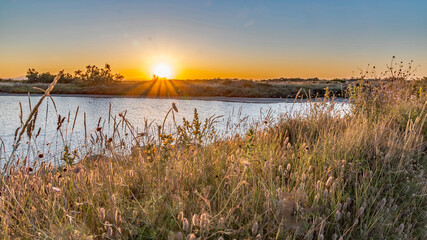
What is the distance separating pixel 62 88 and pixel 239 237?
3942 centimetres

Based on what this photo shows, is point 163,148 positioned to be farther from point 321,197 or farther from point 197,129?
point 321,197

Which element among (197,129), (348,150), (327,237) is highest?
(197,129)

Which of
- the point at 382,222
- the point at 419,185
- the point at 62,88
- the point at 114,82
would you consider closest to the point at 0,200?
the point at 382,222

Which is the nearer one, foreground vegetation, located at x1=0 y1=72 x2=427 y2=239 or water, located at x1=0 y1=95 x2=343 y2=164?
foreground vegetation, located at x1=0 y1=72 x2=427 y2=239

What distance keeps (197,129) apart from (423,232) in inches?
91.4

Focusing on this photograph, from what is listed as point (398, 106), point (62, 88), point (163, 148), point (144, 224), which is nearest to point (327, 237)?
point (144, 224)

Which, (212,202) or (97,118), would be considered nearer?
(212,202)

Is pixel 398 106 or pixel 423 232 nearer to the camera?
pixel 423 232

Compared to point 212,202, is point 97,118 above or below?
below

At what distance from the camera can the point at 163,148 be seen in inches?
116

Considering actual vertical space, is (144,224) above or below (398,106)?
below

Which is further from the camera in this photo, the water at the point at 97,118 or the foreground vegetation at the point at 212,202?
the water at the point at 97,118

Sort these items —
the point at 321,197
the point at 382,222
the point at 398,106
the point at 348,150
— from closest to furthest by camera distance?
1. the point at 382,222
2. the point at 321,197
3. the point at 348,150
4. the point at 398,106

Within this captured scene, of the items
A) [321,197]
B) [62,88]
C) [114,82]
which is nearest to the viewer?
[321,197]
